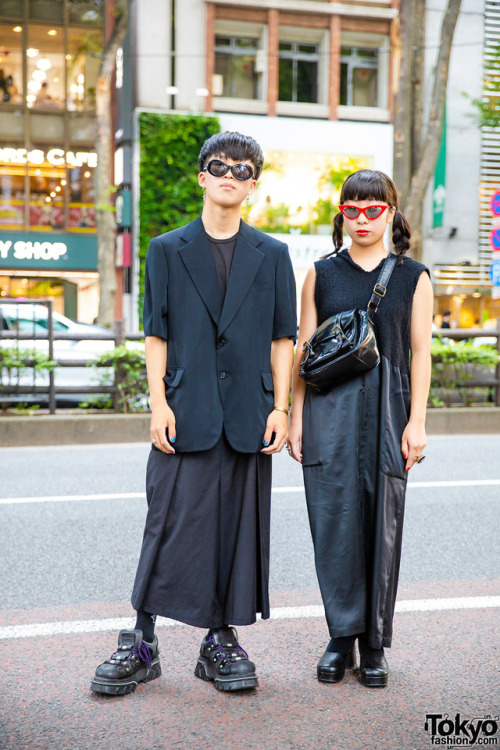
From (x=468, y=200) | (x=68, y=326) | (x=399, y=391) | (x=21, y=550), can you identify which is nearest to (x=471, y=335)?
(x=68, y=326)

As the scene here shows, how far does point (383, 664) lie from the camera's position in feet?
10.5

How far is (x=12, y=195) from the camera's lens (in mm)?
27234

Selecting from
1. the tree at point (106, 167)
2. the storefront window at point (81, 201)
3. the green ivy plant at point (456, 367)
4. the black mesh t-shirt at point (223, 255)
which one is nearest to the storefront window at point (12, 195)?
the storefront window at point (81, 201)

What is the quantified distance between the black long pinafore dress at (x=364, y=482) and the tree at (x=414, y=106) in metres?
11.7

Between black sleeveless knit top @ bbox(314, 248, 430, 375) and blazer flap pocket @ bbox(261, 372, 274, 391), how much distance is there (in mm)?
354

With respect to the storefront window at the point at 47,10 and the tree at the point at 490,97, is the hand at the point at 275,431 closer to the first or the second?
the tree at the point at 490,97

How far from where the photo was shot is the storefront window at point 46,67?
27250mm

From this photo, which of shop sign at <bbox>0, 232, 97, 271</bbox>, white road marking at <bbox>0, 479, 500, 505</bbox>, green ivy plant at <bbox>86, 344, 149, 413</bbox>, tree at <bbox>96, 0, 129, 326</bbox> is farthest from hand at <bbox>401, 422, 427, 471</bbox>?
shop sign at <bbox>0, 232, 97, 271</bbox>

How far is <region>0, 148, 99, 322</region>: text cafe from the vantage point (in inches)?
1046

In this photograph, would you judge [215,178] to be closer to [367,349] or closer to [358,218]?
[358,218]

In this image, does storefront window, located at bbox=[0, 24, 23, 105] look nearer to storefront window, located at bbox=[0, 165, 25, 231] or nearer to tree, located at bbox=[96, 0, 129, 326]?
storefront window, located at bbox=[0, 165, 25, 231]

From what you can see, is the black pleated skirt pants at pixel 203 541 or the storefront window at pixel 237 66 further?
the storefront window at pixel 237 66

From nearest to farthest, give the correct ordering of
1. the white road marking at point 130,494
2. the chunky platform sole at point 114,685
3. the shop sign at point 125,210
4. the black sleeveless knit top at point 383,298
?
the chunky platform sole at point 114,685 → the black sleeveless knit top at point 383,298 → the white road marking at point 130,494 → the shop sign at point 125,210

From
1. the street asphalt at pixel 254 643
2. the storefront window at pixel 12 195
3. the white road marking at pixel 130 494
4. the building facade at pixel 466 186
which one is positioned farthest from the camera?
the storefront window at pixel 12 195
